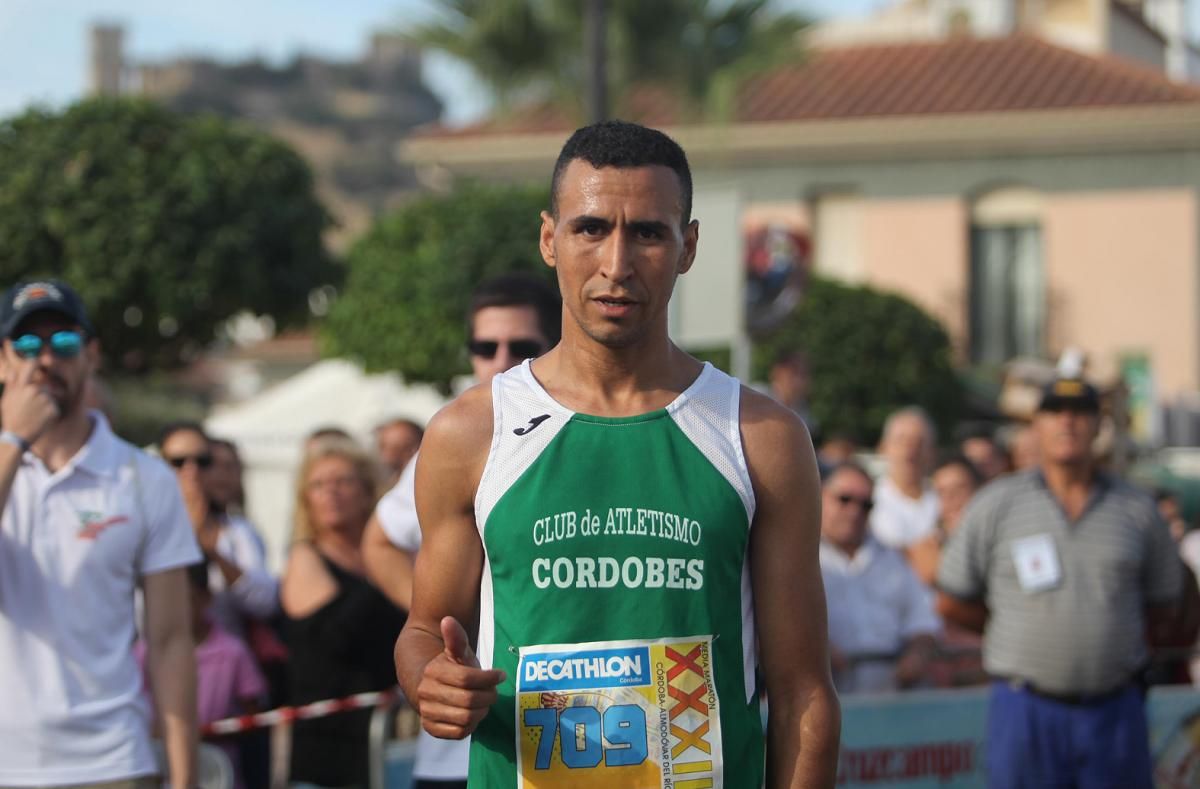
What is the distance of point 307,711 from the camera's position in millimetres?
7094

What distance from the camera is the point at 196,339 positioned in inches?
1046

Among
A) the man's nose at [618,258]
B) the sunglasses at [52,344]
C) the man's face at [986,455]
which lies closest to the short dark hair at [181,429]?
the sunglasses at [52,344]

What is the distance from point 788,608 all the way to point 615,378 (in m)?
0.52

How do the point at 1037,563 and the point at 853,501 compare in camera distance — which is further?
the point at 853,501

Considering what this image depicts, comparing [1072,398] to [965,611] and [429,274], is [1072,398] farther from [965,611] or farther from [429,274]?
[429,274]

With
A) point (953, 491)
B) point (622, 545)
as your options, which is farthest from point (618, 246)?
point (953, 491)

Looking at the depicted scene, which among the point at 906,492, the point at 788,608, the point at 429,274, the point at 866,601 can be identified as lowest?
the point at 866,601

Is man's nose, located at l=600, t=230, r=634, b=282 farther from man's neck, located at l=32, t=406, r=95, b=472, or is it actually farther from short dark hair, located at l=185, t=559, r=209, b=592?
short dark hair, located at l=185, t=559, r=209, b=592

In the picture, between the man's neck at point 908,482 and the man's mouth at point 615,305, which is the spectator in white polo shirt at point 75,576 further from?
the man's neck at point 908,482

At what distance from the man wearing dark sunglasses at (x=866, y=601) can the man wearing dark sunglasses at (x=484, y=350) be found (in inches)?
128

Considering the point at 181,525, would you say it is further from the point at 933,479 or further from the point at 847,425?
the point at 847,425

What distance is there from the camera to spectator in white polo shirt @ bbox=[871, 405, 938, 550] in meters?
10.6

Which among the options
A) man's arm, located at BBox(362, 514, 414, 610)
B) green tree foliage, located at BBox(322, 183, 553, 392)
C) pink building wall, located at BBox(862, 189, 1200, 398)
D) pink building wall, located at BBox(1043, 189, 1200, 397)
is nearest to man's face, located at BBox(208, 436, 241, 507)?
man's arm, located at BBox(362, 514, 414, 610)

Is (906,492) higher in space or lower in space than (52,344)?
lower
